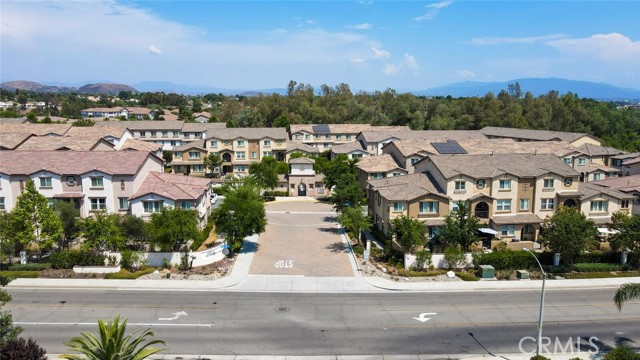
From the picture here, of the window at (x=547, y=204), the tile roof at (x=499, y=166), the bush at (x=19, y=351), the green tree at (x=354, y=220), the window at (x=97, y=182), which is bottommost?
the bush at (x=19, y=351)

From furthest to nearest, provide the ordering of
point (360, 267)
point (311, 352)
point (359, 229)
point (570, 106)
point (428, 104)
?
1. point (428, 104)
2. point (570, 106)
3. point (359, 229)
4. point (360, 267)
5. point (311, 352)

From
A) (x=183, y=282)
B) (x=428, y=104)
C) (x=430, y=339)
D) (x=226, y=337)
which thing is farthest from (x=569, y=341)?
(x=428, y=104)

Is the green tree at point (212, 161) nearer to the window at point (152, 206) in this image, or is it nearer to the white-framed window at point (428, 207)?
the window at point (152, 206)

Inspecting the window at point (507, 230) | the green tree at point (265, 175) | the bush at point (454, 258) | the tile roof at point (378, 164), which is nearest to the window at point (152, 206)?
the green tree at point (265, 175)

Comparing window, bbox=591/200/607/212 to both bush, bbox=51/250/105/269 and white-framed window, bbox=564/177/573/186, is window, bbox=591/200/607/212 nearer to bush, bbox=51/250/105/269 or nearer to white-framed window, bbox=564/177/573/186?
white-framed window, bbox=564/177/573/186

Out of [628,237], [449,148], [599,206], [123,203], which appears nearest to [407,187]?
[628,237]

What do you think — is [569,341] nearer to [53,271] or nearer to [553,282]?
[553,282]
